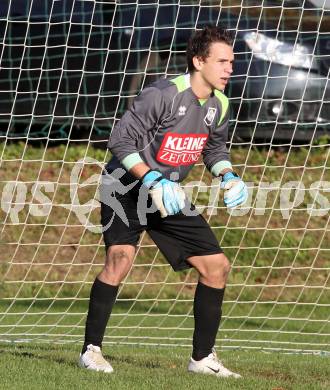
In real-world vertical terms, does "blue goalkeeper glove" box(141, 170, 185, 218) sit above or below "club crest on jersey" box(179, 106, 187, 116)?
below

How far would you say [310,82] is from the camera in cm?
1045

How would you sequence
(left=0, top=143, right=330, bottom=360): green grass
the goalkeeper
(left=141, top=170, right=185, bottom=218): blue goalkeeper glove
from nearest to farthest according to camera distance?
1. (left=141, top=170, right=185, bottom=218): blue goalkeeper glove
2. the goalkeeper
3. (left=0, top=143, right=330, bottom=360): green grass

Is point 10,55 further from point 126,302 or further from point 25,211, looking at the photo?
point 126,302

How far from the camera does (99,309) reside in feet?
20.1

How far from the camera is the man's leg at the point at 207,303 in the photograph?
614 centimetres

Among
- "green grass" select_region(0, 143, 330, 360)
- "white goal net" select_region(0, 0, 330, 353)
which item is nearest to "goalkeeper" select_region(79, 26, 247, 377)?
"green grass" select_region(0, 143, 330, 360)

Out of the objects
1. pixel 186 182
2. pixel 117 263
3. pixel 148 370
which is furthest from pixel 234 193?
pixel 186 182

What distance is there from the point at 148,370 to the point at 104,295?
45cm

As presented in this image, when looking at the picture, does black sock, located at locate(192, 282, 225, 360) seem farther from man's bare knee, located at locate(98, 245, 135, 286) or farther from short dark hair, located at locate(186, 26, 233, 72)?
short dark hair, located at locate(186, 26, 233, 72)

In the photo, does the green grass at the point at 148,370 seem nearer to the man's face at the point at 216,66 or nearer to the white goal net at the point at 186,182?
the white goal net at the point at 186,182

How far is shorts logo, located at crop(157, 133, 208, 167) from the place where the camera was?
19.8 ft

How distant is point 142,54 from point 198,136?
4.05 m

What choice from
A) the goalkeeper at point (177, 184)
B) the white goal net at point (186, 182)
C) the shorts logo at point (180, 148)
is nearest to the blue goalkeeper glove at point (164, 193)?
the goalkeeper at point (177, 184)

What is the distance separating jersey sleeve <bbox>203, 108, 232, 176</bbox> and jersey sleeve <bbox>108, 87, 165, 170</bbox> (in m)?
0.44
